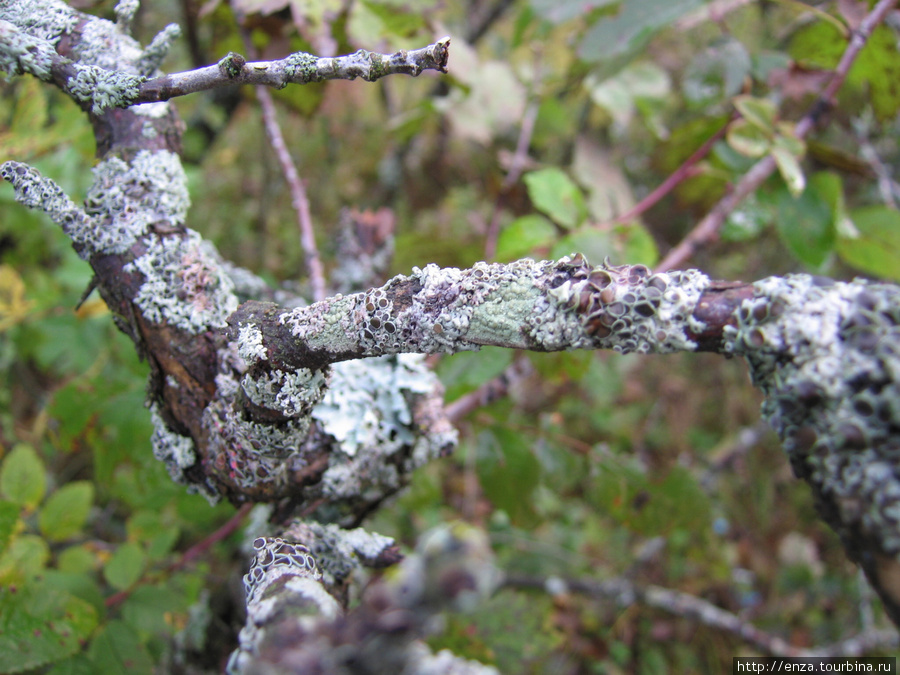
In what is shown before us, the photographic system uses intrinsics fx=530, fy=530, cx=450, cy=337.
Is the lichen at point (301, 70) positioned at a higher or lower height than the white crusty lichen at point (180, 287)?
higher

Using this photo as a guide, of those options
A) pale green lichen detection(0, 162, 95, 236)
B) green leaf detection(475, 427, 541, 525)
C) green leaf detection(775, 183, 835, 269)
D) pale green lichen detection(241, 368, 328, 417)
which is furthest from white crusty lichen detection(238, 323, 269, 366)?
green leaf detection(775, 183, 835, 269)

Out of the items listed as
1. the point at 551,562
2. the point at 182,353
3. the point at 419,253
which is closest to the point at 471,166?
the point at 419,253

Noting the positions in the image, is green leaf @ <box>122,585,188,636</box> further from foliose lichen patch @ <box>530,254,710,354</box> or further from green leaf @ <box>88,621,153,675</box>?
Result: foliose lichen patch @ <box>530,254,710,354</box>

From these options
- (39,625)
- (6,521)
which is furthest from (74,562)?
(6,521)

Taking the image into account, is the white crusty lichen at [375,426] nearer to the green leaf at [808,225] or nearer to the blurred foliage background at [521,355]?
the blurred foliage background at [521,355]

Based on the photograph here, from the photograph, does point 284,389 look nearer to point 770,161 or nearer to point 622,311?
point 622,311

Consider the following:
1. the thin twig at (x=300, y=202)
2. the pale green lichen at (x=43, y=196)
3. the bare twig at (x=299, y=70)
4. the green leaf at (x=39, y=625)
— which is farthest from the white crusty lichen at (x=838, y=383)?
the green leaf at (x=39, y=625)
